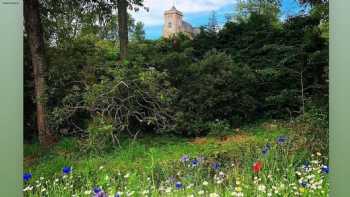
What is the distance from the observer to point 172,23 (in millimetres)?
5484

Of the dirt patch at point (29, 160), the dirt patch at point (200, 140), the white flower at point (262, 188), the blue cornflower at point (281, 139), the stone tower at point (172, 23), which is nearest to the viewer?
the white flower at point (262, 188)

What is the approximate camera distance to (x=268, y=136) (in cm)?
456

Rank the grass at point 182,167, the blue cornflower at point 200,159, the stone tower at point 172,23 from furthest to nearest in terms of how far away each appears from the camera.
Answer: the stone tower at point 172,23 < the blue cornflower at point 200,159 < the grass at point 182,167

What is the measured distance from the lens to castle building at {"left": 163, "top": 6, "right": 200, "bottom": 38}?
535 centimetres

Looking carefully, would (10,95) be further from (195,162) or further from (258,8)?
(258,8)

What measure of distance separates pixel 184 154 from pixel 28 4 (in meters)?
2.05

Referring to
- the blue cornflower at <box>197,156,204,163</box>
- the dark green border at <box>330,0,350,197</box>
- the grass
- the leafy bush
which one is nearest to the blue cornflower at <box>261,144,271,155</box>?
the grass

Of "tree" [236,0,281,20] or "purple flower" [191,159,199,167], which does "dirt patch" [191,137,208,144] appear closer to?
Answer: "purple flower" [191,159,199,167]

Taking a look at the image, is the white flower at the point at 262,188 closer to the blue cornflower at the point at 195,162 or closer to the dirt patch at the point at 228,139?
the blue cornflower at the point at 195,162

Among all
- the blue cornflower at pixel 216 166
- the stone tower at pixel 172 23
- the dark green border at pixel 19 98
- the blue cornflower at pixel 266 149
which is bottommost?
the blue cornflower at pixel 216 166

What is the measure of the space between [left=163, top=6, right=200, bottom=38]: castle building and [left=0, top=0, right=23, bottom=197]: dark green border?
158 inches

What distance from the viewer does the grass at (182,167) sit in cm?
338

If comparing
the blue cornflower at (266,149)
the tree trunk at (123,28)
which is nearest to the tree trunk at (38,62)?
the tree trunk at (123,28)

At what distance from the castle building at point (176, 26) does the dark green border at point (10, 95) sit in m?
4.02
